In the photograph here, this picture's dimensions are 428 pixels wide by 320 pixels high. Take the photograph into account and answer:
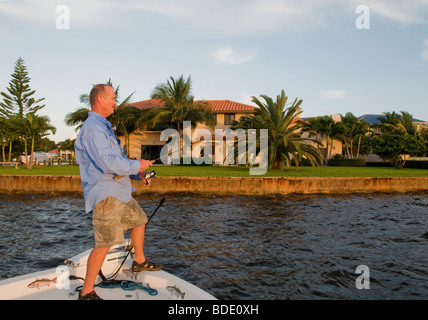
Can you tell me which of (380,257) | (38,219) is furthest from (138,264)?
(38,219)

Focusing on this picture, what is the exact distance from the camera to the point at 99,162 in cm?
296

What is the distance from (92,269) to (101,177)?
798 millimetres

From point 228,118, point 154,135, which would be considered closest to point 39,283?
point 154,135

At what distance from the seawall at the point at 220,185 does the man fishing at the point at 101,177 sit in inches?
522

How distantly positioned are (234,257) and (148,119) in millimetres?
28593

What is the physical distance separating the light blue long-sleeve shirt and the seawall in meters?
13.3

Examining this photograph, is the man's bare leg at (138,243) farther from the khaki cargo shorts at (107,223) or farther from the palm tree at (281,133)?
the palm tree at (281,133)

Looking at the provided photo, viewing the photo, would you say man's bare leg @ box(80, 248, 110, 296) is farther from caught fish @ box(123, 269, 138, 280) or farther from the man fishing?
caught fish @ box(123, 269, 138, 280)

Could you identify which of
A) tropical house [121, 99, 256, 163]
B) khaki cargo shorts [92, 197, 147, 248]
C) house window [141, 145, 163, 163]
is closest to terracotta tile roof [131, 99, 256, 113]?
tropical house [121, 99, 256, 163]

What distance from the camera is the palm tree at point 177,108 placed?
32969mm

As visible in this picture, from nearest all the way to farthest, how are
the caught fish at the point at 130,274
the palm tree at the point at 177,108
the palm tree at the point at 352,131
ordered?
the caught fish at the point at 130,274
the palm tree at the point at 177,108
the palm tree at the point at 352,131

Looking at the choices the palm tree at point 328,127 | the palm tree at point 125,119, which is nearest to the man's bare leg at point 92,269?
the palm tree at point 125,119
